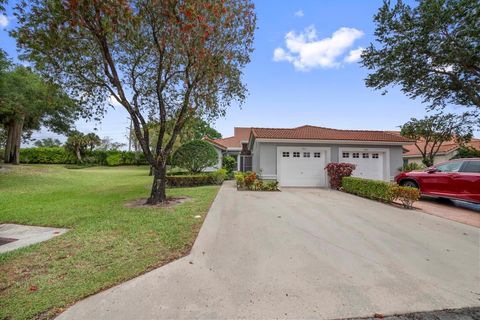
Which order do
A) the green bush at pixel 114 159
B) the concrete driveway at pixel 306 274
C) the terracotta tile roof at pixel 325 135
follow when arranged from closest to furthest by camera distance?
the concrete driveway at pixel 306 274, the terracotta tile roof at pixel 325 135, the green bush at pixel 114 159

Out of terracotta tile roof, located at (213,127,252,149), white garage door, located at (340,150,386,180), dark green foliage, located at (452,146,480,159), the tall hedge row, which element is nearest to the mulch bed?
white garage door, located at (340,150,386,180)

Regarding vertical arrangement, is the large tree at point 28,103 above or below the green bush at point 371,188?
above

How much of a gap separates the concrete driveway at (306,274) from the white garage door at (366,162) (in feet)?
26.8

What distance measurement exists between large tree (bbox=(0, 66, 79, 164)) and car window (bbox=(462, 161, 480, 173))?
14.1m

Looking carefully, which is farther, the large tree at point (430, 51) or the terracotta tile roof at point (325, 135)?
the terracotta tile roof at point (325, 135)

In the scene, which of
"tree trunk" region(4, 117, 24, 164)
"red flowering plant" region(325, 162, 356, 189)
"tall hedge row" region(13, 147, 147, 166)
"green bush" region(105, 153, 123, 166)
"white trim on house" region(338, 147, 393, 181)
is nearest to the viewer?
"red flowering plant" region(325, 162, 356, 189)

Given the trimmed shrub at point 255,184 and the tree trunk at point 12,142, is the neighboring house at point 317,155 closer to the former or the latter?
the trimmed shrub at point 255,184

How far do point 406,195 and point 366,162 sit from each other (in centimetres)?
666

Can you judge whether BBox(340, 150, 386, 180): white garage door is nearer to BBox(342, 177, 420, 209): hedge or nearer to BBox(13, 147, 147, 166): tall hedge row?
BBox(342, 177, 420, 209): hedge

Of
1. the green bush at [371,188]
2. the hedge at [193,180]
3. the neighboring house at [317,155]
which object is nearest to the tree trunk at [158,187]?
the hedge at [193,180]

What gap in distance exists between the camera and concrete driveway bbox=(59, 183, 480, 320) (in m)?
2.79

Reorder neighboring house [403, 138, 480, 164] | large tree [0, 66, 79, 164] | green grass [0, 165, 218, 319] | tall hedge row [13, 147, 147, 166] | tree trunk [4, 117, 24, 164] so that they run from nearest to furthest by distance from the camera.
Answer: green grass [0, 165, 218, 319], large tree [0, 66, 79, 164], tree trunk [4, 117, 24, 164], neighboring house [403, 138, 480, 164], tall hedge row [13, 147, 147, 166]

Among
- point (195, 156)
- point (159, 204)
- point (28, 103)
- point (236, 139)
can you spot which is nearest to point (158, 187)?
point (159, 204)

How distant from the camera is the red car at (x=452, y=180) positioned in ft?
25.9
